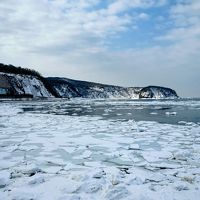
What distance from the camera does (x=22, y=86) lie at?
7138 cm

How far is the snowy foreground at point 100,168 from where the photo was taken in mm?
3553

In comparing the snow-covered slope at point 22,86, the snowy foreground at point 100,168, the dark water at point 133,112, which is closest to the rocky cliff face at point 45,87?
the snow-covered slope at point 22,86

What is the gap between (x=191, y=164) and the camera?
16.2ft

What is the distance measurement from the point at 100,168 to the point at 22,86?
2764 inches

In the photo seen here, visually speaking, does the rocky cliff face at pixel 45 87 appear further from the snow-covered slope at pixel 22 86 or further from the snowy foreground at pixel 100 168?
the snowy foreground at pixel 100 168

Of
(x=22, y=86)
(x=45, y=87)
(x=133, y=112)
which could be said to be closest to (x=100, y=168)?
(x=133, y=112)

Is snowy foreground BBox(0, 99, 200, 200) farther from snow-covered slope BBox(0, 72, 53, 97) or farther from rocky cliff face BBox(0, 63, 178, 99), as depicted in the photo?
snow-covered slope BBox(0, 72, 53, 97)

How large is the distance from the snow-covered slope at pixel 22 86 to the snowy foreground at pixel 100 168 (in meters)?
56.7

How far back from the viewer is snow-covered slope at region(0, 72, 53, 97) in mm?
64375

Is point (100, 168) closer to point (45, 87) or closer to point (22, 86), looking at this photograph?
point (22, 86)

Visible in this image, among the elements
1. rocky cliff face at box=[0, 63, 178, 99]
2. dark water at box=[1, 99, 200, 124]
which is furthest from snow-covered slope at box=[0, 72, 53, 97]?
dark water at box=[1, 99, 200, 124]

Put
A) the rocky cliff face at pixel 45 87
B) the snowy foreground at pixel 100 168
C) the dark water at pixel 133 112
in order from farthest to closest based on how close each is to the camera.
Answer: the rocky cliff face at pixel 45 87
the dark water at pixel 133 112
the snowy foreground at pixel 100 168

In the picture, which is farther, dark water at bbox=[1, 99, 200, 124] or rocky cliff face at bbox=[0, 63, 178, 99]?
rocky cliff face at bbox=[0, 63, 178, 99]

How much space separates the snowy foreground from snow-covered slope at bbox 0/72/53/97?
56692 mm
